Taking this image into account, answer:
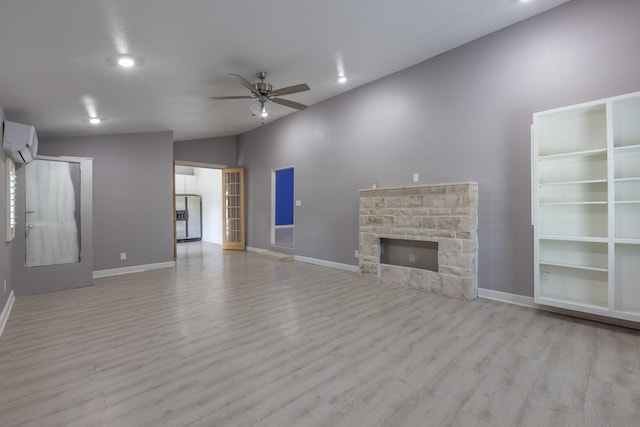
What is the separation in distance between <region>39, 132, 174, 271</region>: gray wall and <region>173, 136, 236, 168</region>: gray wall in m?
1.45

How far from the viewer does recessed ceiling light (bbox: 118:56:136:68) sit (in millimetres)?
2916

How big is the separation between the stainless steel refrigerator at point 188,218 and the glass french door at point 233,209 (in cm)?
211

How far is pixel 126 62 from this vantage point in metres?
3.00

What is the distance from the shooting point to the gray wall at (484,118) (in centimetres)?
317

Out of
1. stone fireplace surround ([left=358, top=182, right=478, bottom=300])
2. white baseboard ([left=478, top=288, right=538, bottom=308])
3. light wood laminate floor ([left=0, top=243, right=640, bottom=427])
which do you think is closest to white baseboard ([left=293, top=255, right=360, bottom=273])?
stone fireplace surround ([left=358, top=182, right=478, bottom=300])

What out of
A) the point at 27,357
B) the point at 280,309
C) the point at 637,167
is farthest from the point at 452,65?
the point at 27,357

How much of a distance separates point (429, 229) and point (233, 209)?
19.3 ft

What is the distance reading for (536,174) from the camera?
3.24 meters

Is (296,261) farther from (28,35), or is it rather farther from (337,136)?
(28,35)

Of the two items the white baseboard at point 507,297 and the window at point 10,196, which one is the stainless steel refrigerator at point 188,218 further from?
the white baseboard at point 507,297

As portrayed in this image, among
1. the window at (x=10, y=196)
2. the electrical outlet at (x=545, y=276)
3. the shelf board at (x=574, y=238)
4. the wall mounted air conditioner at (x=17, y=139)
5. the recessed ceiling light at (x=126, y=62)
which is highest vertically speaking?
the recessed ceiling light at (x=126, y=62)

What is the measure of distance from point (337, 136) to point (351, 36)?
2.40 m

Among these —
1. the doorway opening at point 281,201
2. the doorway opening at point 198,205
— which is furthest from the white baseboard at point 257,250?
the doorway opening at point 198,205

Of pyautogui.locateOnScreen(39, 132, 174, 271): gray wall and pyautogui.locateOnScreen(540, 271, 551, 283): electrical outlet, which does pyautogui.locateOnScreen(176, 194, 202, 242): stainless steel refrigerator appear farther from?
pyautogui.locateOnScreen(540, 271, 551, 283): electrical outlet
